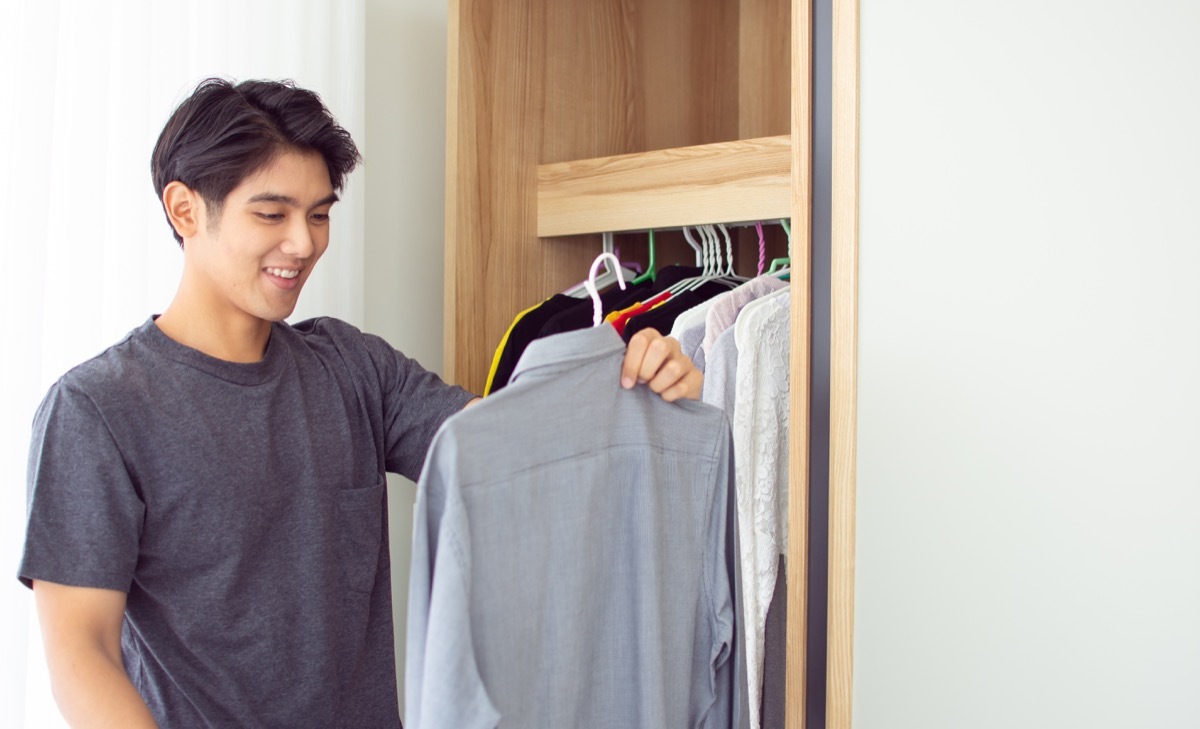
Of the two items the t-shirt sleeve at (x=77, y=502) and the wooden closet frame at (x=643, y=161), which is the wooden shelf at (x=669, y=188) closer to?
the wooden closet frame at (x=643, y=161)

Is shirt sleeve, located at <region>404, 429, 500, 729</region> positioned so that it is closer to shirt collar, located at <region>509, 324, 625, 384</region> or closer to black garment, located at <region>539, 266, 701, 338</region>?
shirt collar, located at <region>509, 324, 625, 384</region>

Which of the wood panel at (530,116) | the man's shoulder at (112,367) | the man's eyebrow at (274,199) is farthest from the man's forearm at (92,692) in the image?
the wood panel at (530,116)

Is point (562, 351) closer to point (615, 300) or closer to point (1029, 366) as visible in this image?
point (1029, 366)

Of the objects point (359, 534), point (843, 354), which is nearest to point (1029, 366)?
point (843, 354)

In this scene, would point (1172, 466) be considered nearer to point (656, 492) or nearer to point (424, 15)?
point (656, 492)

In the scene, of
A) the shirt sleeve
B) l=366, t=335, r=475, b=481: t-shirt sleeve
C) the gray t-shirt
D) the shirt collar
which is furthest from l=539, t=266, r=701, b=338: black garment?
the shirt sleeve

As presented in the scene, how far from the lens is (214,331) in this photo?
3.97 feet

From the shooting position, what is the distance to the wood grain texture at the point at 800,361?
1.34m

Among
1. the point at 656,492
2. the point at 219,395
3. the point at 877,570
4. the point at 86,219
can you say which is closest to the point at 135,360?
the point at 219,395

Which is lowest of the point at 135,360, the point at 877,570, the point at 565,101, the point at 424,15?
the point at 877,570

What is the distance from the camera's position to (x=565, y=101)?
79.4 inches

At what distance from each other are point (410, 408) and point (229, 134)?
44cm

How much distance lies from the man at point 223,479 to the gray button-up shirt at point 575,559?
79 millimetres

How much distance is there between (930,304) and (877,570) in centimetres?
36
